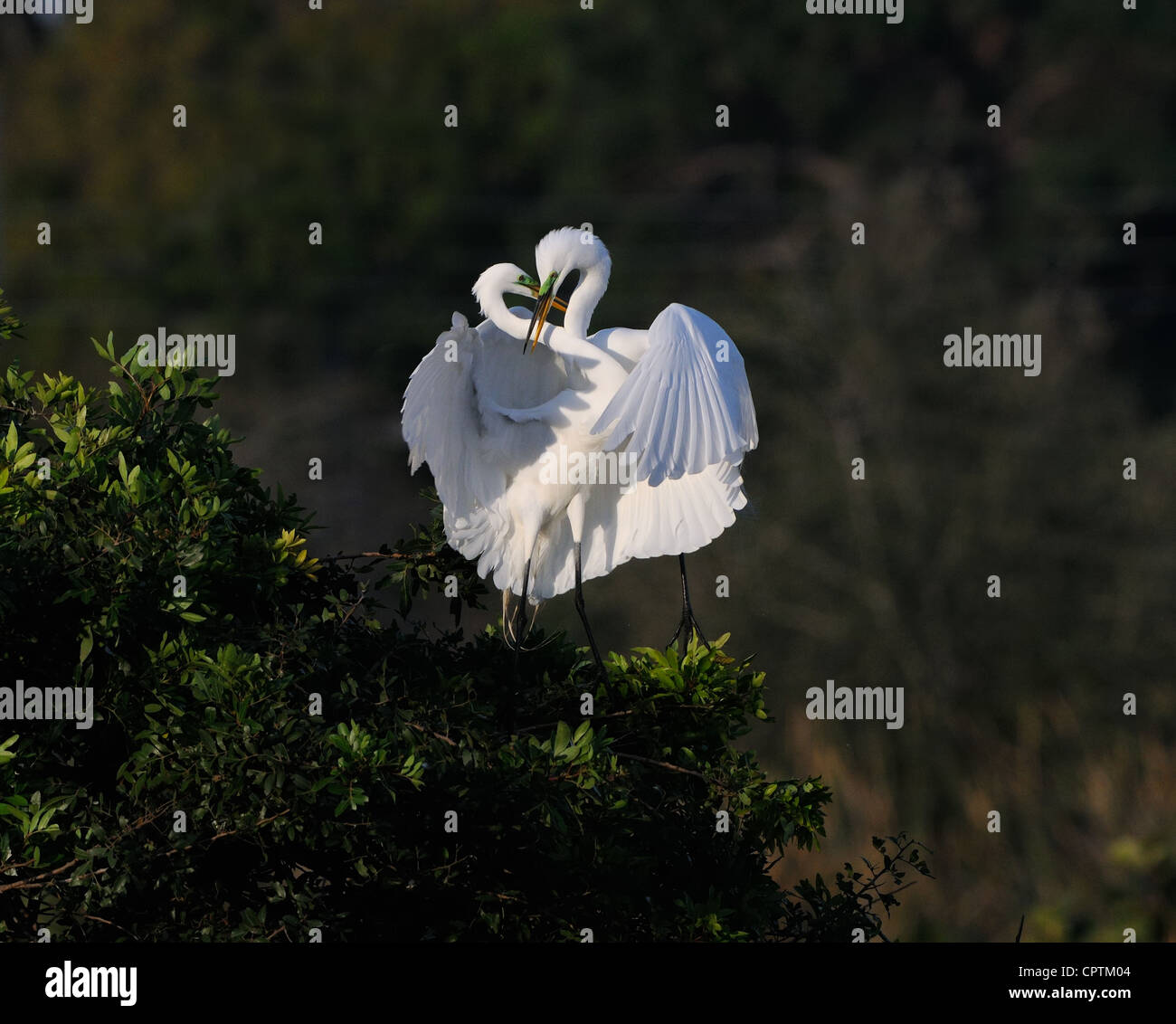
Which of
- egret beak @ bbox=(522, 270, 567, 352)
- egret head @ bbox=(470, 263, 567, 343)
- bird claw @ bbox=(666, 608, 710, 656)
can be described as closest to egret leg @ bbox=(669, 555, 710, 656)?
bird claw @ bbox=(666, 608, 710, 656)

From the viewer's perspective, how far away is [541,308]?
14.0 feet

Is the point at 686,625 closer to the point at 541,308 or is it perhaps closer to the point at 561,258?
the point at 541,308

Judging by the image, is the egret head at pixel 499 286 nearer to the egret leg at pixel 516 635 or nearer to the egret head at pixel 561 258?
the egret head at pixel 561 258

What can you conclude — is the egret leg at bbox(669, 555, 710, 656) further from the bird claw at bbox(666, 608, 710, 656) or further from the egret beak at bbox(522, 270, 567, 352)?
the egret beak at bbox(522, 270, 567, 352)

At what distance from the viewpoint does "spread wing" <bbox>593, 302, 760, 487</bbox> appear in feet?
12.3

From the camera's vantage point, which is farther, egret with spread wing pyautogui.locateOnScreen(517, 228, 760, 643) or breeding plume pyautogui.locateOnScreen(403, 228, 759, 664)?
breeding plume pyautogui.locateOnScreen(403, 228, 759, 664)

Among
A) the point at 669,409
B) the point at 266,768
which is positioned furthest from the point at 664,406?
the point at 266,768

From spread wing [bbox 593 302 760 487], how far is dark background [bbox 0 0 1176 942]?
3773mm

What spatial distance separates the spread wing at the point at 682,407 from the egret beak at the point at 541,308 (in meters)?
0.34

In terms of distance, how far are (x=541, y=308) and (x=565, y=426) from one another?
12.2 inches

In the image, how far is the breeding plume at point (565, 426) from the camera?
391cm

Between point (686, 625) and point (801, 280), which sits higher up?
point (801, 280)
